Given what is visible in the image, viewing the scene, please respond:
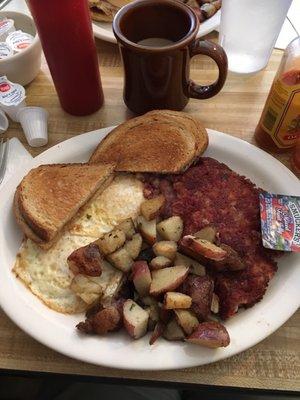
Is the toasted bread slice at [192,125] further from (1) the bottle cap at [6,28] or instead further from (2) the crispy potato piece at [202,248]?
(1) the bottle cap at [6,28]

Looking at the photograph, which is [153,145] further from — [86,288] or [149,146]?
[86,288]

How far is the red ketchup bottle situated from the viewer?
1038 mm

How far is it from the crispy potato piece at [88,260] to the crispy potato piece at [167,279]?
136 millimetres

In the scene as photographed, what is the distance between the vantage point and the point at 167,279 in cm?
90

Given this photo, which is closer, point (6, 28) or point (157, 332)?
point (157, 332)

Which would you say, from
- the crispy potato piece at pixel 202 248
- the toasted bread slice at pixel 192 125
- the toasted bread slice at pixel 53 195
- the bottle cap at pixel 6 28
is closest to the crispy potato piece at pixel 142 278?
the crispy potato piece at pixel 202 248

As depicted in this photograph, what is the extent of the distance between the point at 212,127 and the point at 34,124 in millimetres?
592

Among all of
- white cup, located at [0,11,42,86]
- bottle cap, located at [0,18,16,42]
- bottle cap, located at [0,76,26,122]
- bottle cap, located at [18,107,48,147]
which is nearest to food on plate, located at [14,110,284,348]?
bottle cap, located at [18,107,48,147]

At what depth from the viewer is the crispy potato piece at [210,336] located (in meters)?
0.81

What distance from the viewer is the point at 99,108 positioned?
4.51 feet

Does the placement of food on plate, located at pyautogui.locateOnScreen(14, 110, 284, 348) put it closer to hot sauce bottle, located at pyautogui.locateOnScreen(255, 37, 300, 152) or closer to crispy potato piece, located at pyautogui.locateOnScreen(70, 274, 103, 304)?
crispy potato piece, located at pyautogui.locateOnScreen(70, 274, 103, 304)

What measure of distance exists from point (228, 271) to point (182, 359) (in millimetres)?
233

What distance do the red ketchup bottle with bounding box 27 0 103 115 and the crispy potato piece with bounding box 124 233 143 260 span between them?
57 centimetres

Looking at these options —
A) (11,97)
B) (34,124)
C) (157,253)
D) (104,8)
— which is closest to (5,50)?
(11,97)
